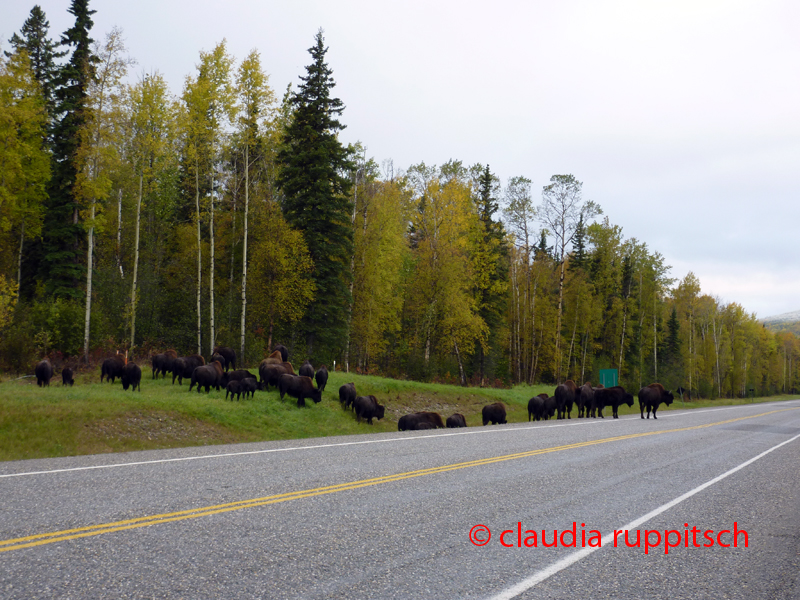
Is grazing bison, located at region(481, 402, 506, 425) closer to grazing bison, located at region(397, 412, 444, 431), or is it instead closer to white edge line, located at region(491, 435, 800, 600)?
grazing bison, located at region(397, 412, 444, 431)

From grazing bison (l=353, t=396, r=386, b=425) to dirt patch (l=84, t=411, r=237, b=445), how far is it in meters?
6.38

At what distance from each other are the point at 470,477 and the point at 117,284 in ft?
90.8

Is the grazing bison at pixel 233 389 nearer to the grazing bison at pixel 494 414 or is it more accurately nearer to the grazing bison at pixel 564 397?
the grazing bison at pixel 494 414

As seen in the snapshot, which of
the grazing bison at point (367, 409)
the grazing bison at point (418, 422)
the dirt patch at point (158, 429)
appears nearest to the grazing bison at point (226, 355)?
the grazing bison at point (367, 409)

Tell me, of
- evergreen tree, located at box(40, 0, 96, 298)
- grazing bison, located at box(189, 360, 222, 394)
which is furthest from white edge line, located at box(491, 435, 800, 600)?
evergreen tree, located at box(40, 0, 96, 298)

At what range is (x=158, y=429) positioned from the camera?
1417cm

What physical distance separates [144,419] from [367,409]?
341 inches

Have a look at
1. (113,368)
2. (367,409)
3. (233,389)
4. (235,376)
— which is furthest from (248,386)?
(113,368)

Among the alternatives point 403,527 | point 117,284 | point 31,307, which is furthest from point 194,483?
point 117,284

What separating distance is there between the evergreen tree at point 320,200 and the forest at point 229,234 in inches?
4.7

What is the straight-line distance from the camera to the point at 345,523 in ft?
19.0

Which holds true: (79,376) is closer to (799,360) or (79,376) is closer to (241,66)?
(241,66)

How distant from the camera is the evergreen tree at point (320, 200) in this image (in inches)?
1210

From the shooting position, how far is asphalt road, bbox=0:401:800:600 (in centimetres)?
430
